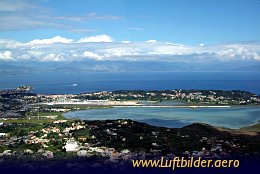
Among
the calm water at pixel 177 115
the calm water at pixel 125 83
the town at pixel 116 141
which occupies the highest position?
the calm water at pixel 125 83

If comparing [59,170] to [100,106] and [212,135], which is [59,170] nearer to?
[212,135]

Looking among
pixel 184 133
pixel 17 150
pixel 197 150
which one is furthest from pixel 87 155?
pixel 184 133

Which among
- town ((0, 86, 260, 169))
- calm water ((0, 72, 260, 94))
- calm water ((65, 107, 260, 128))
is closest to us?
town ((0, 86, 260, 169))

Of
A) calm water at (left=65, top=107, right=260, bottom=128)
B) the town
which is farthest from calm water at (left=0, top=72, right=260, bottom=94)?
the town

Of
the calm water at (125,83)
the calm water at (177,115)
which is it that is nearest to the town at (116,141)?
the calm water at (177,115)

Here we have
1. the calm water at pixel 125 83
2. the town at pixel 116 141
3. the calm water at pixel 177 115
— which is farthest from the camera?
the calm water at pixel 125 83

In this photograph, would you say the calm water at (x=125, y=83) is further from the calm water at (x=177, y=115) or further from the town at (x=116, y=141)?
the town at (x=116, y=141)

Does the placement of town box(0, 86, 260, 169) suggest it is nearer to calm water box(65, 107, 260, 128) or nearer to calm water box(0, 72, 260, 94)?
calm water box(65, 107, 260, 128)

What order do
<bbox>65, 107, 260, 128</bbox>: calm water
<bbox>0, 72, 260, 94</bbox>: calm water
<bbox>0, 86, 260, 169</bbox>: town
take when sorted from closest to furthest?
<bbox>0, 86, 260, 169</bbox>: town, <bbox>65, 107, 260, 128</bbox>: calm water, <bbox>0, 72, 260, 94</bbox>: calm water
